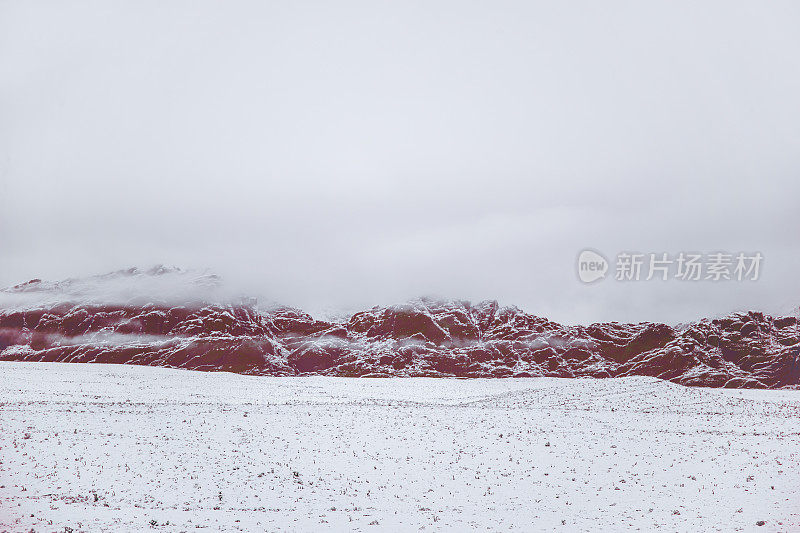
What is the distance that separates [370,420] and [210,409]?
11.9 m

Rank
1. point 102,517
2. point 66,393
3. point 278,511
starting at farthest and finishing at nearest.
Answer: point 66,393
point 278,511
point 102,517

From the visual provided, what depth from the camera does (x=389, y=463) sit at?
28.7 meters

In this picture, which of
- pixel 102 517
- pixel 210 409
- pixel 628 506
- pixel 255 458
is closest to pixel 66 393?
pixel 210 409

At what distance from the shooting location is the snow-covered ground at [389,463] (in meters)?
20.9

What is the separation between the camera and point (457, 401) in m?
51.0

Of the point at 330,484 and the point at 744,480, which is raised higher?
the point at 744,480

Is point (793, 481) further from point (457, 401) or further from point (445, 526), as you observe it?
point (457, 401)

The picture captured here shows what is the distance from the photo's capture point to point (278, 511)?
21422 mm

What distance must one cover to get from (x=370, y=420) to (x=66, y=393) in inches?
1004

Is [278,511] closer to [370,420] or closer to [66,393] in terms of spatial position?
[370,420]

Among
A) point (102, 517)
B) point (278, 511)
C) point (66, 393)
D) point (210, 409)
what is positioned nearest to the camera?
point (102, 517)

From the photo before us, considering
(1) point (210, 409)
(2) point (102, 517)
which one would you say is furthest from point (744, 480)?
(1) point (210, 409)

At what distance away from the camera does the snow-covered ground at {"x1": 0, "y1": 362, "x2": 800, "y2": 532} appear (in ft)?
68.6

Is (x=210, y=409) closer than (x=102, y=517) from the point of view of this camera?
No
